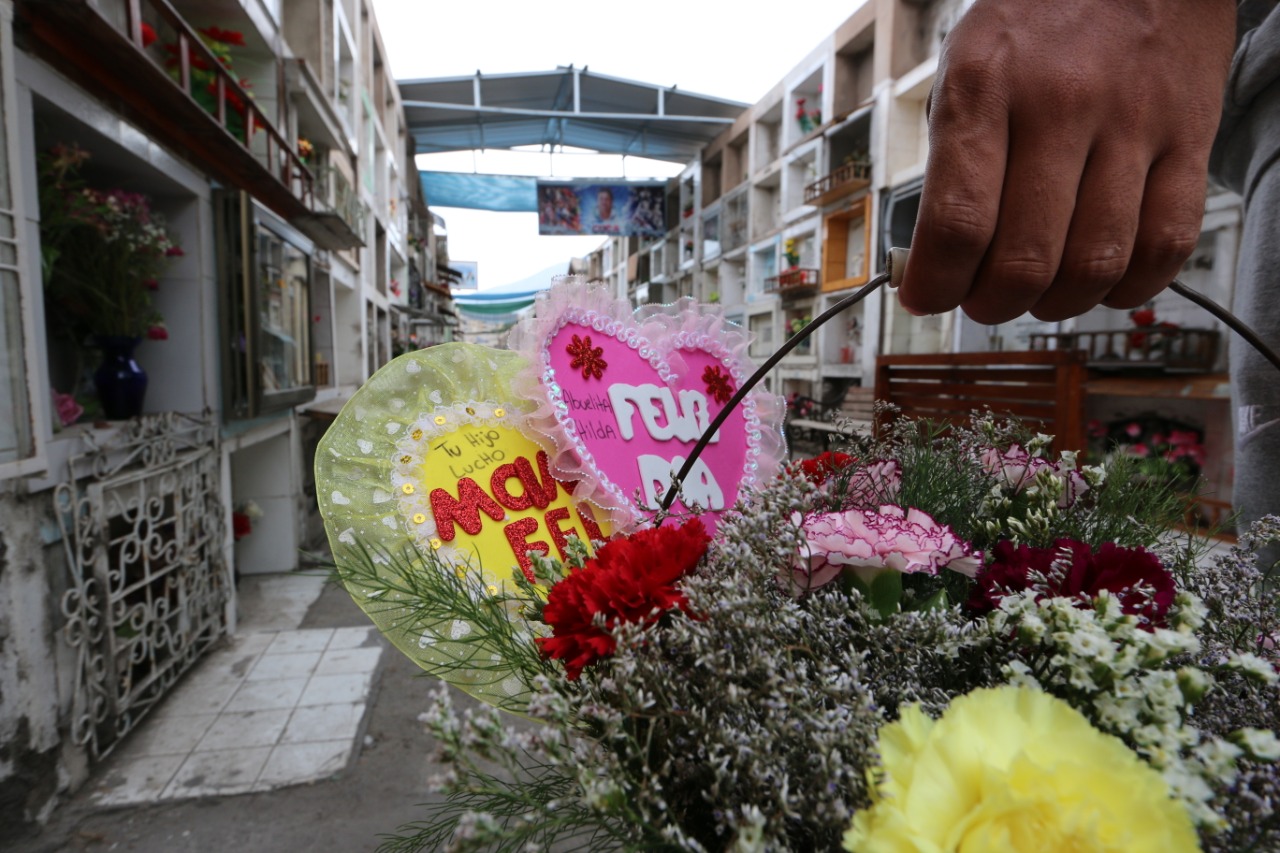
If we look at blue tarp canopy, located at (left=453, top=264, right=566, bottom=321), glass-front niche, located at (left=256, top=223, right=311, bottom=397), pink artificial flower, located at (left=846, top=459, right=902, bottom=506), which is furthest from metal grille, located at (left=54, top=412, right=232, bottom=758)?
blue tarp canopy, located at (left=453, top=264, right=566, bottom=321)

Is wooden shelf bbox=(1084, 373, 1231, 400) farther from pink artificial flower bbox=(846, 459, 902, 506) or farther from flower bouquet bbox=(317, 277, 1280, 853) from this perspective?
flower bouquet bbox=(317, 277, 1280, 853)

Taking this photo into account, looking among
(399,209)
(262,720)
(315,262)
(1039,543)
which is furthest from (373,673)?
(399,209)

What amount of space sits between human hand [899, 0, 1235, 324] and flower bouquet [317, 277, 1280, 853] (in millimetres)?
257

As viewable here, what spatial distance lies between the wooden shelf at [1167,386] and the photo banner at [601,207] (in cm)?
1190

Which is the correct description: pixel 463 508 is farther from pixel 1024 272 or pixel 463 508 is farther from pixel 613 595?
pixel 1024 272

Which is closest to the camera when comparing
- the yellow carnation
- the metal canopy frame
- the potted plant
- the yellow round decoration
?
the yellow carnation

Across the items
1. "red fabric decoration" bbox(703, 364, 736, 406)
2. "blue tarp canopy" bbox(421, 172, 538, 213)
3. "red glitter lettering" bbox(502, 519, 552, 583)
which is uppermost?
"blue tarp canopy" bbox(421, 172, 538, 213)

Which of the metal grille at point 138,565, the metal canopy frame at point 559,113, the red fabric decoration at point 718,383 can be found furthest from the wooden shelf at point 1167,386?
the metal canopy frame at point 559,113

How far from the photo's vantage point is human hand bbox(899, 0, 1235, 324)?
0.63 m

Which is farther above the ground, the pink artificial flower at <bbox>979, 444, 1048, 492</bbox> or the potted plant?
the potted plant

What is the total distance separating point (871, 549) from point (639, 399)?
0.63 m

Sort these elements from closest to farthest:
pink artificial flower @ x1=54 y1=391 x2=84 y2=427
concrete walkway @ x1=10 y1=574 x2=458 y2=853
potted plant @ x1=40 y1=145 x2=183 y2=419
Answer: concrete walkway @ x1=10 y1=574 x2=458 y2=853
pink artificial flower @ x1=54 y1=391 x2=84 y2=427
potted plant @ x1=40 y1=145 x2=183 y2=419

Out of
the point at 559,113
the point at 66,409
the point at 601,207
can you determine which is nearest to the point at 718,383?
the point at 66,409

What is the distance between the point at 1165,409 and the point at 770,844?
923 cm
